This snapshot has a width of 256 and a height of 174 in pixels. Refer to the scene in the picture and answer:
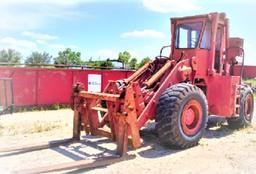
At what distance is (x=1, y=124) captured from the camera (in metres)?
10.6

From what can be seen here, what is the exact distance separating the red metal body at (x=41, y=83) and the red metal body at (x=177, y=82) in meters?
6.02

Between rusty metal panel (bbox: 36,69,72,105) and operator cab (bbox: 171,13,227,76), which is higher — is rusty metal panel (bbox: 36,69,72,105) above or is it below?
below

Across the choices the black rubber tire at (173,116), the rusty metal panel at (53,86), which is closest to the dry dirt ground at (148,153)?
the black rubber tire at (173,116)

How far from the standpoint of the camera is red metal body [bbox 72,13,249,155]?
7180mm

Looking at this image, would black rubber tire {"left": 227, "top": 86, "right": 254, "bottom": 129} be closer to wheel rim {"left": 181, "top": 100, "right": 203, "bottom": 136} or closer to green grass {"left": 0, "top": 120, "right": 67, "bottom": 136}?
wheel rim {"left": 181, "top": 100, "right": 203, "bottom": 136}

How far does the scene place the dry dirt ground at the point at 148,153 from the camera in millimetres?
6582

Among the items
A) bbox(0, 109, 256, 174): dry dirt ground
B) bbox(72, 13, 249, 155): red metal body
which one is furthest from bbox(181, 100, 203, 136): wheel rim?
bbox(0, 109, 256, 174): dry dirt ground

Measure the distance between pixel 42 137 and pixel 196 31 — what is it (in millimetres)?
→ 4386

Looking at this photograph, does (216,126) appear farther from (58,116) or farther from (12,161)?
(12,161)

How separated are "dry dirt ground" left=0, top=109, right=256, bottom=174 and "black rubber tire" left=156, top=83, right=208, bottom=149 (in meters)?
0.22

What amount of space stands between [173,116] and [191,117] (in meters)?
0.85

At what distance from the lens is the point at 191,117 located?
324 inches

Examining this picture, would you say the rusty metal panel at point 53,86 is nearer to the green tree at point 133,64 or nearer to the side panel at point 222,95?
the side panel at point 222,95

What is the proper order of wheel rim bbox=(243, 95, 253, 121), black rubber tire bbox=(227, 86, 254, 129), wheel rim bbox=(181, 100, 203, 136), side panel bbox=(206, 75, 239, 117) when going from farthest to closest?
wheel rim bbox=(243, 95, 253, 121), black rubber tire bbox=(227, 86, 254, 129), side panel bbox=(206, 75, 239, 117), wheel rim bbox=(181, 100, 203, 136)
